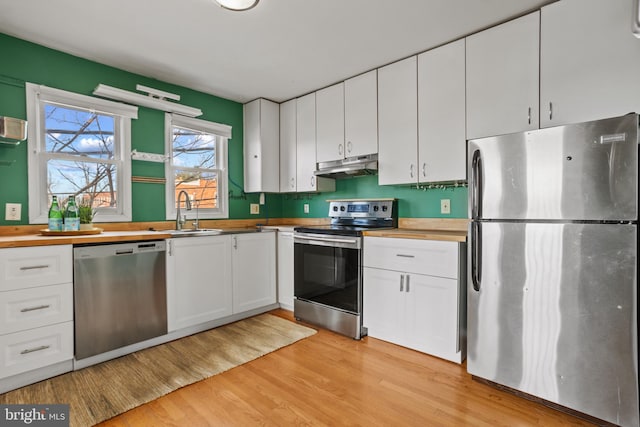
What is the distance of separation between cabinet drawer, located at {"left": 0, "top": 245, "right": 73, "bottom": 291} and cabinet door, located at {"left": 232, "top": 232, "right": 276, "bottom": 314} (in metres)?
1.34

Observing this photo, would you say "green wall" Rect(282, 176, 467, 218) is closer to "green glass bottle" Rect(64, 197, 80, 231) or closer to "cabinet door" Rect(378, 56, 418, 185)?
"cabinet door" Rect(378, 56, 418, 185)

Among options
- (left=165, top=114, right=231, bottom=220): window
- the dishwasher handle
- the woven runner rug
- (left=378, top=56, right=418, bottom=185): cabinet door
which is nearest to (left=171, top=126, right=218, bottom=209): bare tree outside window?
(left=165, top=114, right=231, bottom=220): window

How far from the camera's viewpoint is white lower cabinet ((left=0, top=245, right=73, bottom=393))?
201 centimetres

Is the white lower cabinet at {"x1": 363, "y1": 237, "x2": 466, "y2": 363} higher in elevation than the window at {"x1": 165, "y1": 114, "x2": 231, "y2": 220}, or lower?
lower

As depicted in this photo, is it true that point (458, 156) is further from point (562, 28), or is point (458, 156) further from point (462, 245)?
point (562, 28)

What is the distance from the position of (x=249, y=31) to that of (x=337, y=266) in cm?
200

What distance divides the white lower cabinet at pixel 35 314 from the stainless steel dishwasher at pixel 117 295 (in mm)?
67

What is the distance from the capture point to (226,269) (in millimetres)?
3174

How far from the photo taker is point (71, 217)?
2.51m

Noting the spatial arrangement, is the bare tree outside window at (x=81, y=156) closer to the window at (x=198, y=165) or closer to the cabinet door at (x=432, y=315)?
A: the window at (x=198, y=165)

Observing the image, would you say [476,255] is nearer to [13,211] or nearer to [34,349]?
[34,349]

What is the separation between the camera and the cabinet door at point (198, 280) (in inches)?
110

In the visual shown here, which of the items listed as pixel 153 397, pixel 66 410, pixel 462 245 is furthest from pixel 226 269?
pixel 462 245

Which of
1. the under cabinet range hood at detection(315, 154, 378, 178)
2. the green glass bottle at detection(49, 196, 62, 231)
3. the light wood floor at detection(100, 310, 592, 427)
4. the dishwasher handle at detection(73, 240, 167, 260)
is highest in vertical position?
the under cabinet range hood at detection(315, 154, 378, 178)
